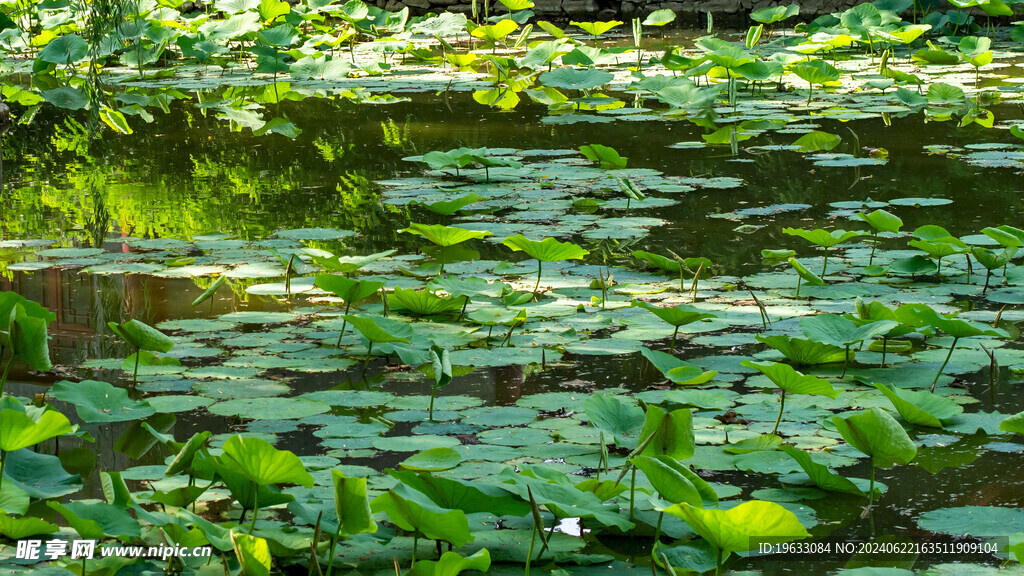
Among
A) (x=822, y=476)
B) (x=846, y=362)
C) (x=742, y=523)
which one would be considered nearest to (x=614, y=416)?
(x=822, y=476)

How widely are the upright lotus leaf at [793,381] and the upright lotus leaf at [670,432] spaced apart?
0.82 feet

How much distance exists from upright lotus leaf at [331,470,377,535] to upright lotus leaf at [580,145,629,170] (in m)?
2.69

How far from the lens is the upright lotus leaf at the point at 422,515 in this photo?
1233 millimetres

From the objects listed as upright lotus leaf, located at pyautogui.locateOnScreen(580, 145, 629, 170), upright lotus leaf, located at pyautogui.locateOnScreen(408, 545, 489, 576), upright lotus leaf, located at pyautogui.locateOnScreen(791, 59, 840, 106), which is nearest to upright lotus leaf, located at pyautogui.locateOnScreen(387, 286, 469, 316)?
upright lotus leaf, located at pyautogui.locateOnScreen(408, 545, 489, 576)

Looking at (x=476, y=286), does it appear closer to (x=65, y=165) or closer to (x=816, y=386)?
(x=816, y=386)

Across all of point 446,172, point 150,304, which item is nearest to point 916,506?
point 150,304

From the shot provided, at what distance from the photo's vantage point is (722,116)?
5090 mm

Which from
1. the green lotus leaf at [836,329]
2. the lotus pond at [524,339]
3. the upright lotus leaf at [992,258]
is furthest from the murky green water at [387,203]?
the green lotus leaf at [836,329]

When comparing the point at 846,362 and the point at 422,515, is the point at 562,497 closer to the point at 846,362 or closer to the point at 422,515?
the point at 422,515

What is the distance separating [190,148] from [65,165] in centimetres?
52

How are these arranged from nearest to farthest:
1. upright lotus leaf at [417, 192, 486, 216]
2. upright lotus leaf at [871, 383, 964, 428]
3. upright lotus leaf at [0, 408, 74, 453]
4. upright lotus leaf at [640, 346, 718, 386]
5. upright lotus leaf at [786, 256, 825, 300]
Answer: upright lotus leaf at [0, 408, 74, 453], upright lotus leaf at [871, 383, 964, 428], upright lotus leaf at [640, 346, 718, 386], upright lotus leaf at [786, 256, 825, 300], upright lotus leaf at [417, 192, 486, 216]

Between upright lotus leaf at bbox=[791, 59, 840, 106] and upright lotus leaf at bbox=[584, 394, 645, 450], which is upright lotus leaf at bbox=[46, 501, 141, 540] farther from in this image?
upright lotus leaf at bbox=[791, 59, 840, 106]

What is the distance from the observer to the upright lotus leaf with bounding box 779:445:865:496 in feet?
4.96

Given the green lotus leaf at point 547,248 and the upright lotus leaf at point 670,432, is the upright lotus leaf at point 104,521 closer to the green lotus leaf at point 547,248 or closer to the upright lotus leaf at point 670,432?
the upright lotus leaf at point 670,432
